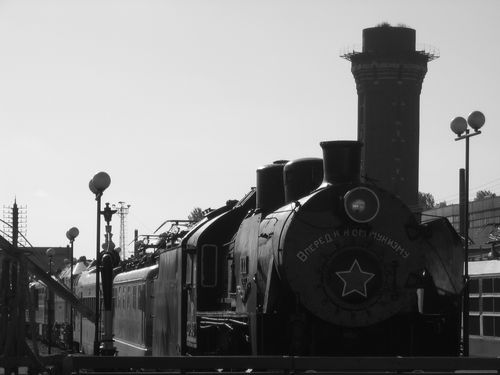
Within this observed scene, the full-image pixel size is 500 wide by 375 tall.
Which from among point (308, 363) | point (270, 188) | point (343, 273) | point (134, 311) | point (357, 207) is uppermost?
point (270, 188)

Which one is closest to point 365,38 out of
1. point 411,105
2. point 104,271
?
point 411,105

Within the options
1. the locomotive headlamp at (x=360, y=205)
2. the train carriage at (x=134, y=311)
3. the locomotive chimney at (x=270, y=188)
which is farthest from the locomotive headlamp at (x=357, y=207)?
the train carriage at (x=134, y=311)

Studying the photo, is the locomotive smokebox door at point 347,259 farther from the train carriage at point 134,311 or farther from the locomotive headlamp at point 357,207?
the train carriage at point 134,311

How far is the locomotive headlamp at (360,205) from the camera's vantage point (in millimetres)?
15328

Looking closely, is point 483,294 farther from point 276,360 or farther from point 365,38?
point 365,38

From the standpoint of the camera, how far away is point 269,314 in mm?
15258

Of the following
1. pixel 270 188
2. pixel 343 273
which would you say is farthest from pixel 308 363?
pixel 270 188

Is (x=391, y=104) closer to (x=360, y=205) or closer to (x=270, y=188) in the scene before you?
(x=270, y=188)

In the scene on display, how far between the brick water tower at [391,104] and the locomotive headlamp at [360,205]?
10636cm

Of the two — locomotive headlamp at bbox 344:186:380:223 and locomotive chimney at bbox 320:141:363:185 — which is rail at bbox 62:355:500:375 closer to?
locomotive headlamp at bbox 344:186:380:223

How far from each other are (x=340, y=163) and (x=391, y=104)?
107 m

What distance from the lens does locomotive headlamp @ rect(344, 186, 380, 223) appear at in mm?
15328

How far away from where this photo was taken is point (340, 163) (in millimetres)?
15867

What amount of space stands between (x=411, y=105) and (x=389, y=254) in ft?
359
